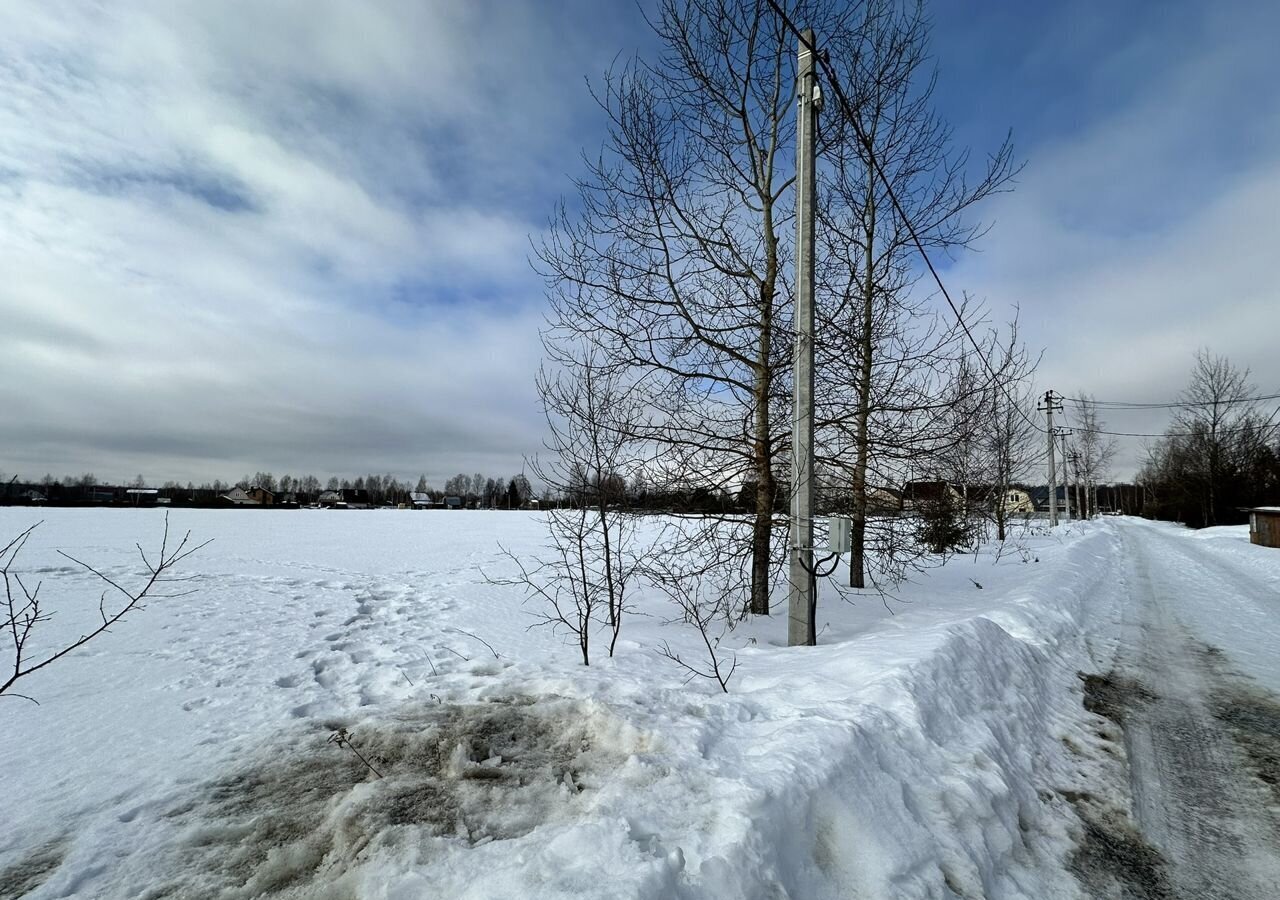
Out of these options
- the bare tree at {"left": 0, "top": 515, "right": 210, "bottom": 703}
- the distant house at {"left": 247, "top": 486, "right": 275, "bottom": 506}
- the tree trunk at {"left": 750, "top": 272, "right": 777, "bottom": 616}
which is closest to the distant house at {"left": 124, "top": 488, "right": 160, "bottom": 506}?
the distant house at {"left": 247, "top": 486, "right": 275, "bottom": 506}

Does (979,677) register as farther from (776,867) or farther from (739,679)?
(776,867)

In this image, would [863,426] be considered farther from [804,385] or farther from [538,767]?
[538,767]

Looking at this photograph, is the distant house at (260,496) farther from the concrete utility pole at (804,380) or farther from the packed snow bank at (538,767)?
the concrete utility pole at (804,380)

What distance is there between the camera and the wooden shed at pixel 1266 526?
19734 mm

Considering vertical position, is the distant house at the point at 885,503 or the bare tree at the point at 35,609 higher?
the distant house at the point at 885,503

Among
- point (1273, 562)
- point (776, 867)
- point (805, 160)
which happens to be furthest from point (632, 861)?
point (1273, 562)

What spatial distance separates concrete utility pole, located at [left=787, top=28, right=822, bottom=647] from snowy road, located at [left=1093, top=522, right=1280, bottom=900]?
2.49 metres

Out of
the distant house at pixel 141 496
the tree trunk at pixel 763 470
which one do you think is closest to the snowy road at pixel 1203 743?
the tree trunk at pixel 763 470

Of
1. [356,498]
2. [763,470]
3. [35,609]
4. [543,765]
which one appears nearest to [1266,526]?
[763,470]

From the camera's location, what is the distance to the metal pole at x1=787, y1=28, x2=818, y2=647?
5.39 m

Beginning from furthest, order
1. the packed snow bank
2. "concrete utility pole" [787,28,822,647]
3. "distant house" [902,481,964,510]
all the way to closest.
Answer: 1. "distant house" [902,481,964,510]
2. "concrete utility pole" [787,28,822,647]
3. the packed snow bank

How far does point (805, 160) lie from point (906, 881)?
19.4 feet

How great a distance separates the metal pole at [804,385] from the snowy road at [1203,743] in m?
2.50

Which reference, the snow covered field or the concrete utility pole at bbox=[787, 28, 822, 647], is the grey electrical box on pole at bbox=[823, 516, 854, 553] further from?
the snow covered field
